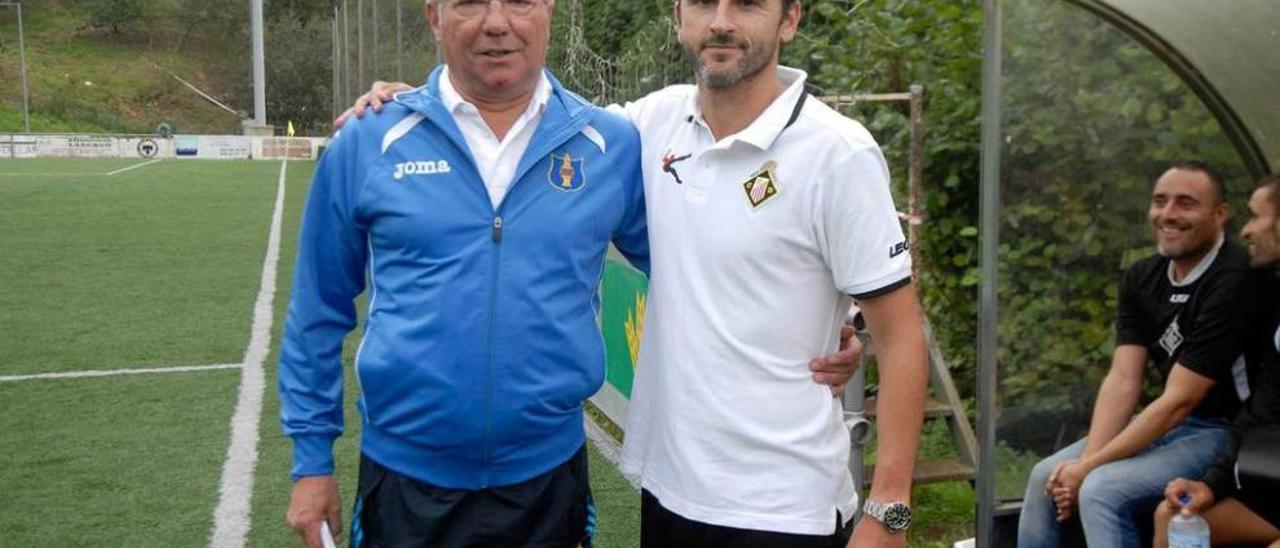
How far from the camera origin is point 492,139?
8.77 ft

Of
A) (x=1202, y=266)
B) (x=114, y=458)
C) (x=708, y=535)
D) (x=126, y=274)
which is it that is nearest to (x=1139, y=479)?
(x=1202, y=266)

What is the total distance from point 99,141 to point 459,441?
47.5 metres

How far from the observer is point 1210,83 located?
13.9 ft

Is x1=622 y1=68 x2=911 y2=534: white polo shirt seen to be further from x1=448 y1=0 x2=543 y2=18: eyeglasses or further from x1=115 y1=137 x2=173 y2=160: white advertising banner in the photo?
x1=115 y1=137 x2=173 y2=160: white advertising banner

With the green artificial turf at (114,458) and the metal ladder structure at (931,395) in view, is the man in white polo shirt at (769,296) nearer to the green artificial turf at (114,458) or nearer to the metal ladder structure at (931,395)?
the metal ladder structure at (931,395)

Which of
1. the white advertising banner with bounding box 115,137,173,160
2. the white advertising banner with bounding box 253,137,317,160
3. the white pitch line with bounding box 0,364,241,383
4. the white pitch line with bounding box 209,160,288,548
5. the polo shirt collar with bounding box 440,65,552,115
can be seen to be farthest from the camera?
the white advertising banner with bounding box 115,137,173,160

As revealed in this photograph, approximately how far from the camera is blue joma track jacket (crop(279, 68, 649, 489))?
258 centimetres

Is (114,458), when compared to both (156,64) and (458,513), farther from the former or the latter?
(156,64)

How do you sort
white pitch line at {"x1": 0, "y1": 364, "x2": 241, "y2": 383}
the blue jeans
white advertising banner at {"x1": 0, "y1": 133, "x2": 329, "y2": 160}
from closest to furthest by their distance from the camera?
the blue jeans → white pitch line at {"x1": 0, "y1": 364, "x2": 241, "y2": 383} → white advertising banner at {"x1": 0, "y1": 133, "x2": 329, "y2": 160}

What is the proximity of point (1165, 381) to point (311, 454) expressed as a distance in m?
2.57

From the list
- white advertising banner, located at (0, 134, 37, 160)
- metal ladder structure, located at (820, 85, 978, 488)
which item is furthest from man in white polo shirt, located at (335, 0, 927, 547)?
white advertising banner, located at (0, 134, 37, 160)

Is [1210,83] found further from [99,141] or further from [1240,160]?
[99,141]

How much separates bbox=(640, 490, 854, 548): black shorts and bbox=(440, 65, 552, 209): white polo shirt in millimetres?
673

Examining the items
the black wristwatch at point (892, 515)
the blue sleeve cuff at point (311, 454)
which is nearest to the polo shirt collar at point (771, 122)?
the black wristwatch at point (892, 515)
